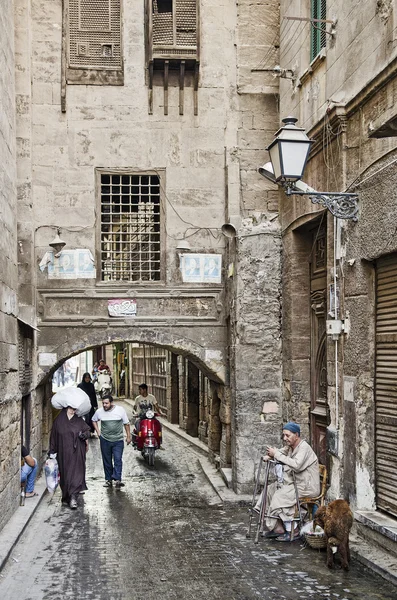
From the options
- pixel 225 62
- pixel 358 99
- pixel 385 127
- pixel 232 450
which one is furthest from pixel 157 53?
pixel 385 127

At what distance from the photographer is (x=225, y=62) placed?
12.4 m

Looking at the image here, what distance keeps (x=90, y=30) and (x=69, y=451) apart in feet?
20.3

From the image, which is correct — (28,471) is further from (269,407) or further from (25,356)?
(269,407)

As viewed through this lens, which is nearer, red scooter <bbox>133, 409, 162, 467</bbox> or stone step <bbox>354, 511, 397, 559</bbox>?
stone step <bbox>354, 511, 397, 559</bbox>

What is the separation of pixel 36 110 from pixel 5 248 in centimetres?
346

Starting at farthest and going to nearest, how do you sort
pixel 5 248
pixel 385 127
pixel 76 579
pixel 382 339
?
pixel 5 248
pixel 382 339
pixel 76 579
pixel 385 127

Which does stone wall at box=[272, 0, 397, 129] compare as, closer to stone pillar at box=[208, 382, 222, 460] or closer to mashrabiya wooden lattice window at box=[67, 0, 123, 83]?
mashrabiya wooden lattice window at box=[67, 0, 123, 83]

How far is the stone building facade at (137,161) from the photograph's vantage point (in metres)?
12.0

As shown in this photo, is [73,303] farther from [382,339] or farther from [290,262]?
[382,339]

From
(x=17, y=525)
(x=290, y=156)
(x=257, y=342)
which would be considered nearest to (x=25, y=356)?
(x=17, y=525)

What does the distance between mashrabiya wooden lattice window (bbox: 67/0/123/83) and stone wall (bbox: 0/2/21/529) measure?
157 cm

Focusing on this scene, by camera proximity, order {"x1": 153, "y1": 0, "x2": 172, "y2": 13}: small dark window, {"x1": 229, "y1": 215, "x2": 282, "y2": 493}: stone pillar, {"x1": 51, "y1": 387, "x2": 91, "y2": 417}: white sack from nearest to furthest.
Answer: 1. {"x1": 51, "y1": 387, "x2": 91, "y2": 417}: white sack
2. {"x1": 229, "y1": 215, "x2": 282, "y2": 493}: stone pillar
3. {"x1": 153, "y1": 0, "x2": 172, "y2": 13}: small dark window

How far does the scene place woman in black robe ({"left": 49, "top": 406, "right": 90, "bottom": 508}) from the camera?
10719 mm

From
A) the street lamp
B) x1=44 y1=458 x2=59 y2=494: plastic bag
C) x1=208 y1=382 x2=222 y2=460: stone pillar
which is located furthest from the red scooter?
the street lamp
